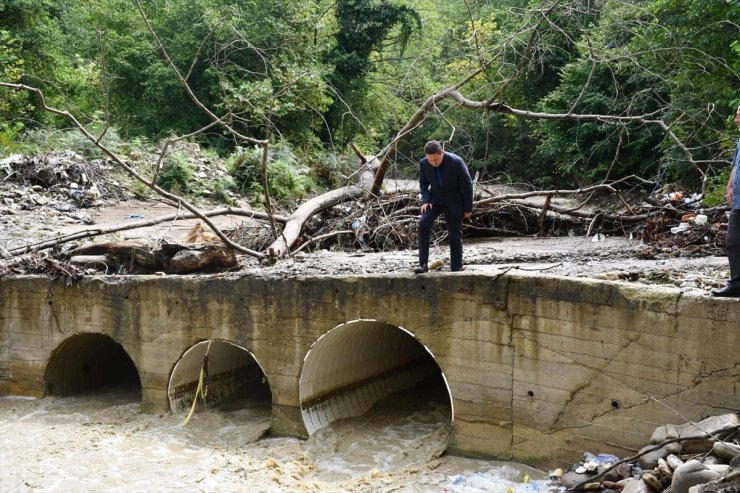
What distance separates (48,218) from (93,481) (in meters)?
9.46

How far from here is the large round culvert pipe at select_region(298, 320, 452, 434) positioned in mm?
9352

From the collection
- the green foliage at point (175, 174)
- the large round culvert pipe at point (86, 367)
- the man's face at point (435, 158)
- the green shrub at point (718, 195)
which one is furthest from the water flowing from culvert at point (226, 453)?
the green foliage at point (175, 174)

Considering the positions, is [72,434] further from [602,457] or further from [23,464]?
[602,457]

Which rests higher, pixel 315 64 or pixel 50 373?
pixel 315 64

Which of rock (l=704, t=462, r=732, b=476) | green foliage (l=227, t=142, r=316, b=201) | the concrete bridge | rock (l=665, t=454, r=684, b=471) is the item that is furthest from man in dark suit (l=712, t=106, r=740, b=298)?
green foliage (l=227, t=142, r=316, b=201)

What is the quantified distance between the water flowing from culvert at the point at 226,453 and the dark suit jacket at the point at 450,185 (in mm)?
2845

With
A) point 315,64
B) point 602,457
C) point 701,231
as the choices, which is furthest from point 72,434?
point 315,64

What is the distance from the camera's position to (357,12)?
25406 millimetres

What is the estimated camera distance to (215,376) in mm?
11172

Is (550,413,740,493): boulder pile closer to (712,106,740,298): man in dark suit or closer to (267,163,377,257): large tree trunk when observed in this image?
(712,106,740,298): man in dark suit

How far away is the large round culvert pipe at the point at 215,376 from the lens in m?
10.2

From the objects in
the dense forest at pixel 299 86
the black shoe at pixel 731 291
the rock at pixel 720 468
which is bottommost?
the rock at pixel 720 468

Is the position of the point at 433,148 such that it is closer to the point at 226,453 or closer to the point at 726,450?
the point at 726,450

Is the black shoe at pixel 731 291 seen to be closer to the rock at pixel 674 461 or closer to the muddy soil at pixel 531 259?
the muddy soil at pixel 531 259
